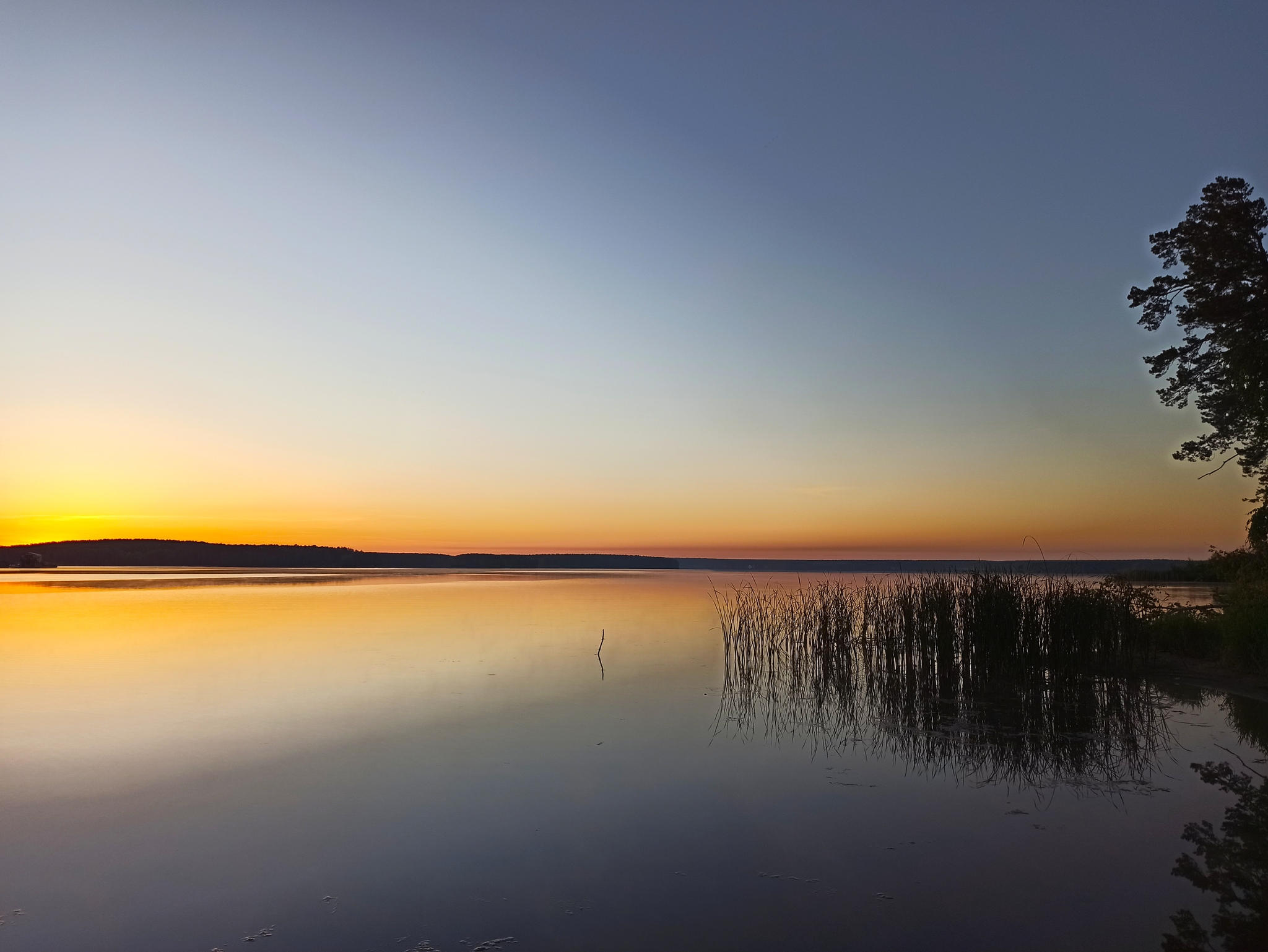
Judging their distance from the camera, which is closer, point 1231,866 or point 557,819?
point 1231,866

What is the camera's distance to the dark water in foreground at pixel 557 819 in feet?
12.4

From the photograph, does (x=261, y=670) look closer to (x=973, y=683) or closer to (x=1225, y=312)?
(x=973, y=683)

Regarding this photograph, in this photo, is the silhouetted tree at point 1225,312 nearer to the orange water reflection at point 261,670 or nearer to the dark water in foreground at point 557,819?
the dark water in foreground at point 557,819

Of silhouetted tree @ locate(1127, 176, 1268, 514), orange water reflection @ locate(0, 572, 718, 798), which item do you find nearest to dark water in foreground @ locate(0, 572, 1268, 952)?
orange water reflection @ locate(0, 572, 718, 798)

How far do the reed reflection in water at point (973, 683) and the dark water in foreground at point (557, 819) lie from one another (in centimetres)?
10

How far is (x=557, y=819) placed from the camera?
17.5 feet

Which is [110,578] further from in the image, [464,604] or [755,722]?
[755,722]

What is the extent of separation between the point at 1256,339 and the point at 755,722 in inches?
373

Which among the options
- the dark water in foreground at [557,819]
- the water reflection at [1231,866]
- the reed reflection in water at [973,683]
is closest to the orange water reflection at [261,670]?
the dark water in foreground at [557,819]

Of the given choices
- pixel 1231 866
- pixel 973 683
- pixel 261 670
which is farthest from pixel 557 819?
pixel 261 670

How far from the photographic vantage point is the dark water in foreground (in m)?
3.79

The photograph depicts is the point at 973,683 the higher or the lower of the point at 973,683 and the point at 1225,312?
the lower

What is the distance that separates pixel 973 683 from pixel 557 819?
7725mm

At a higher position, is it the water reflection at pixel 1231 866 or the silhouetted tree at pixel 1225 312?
the silhouetted tree at pixel 1225 312
